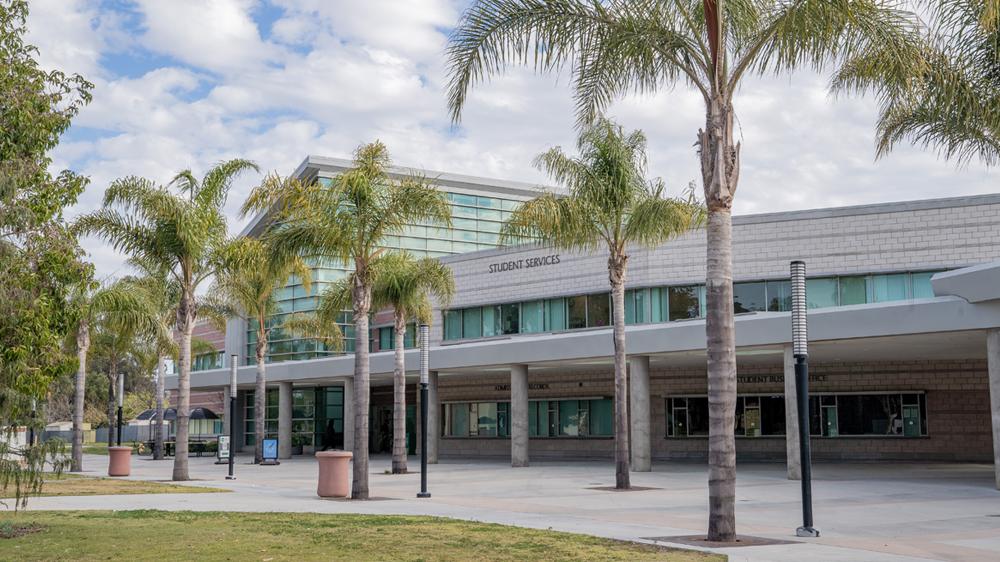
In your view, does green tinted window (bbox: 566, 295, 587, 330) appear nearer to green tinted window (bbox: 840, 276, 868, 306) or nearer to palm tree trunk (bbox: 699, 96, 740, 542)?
green tinted window (bbox: 840, 276, 868, 306)

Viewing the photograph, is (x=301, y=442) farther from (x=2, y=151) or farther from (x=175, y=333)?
(x=2, y=151)

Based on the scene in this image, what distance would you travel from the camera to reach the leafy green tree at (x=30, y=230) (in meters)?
12.1

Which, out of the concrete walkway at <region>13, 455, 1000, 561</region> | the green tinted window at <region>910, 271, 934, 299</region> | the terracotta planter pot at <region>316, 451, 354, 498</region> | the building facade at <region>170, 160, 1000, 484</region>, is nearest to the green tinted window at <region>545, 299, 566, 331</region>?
the building facade at <region>170, 160, 1000, 484</region>

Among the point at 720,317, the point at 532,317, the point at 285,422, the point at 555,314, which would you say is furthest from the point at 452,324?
the point at 720,317

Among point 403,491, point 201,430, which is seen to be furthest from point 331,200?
point 201,430

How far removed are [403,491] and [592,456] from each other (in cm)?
1907

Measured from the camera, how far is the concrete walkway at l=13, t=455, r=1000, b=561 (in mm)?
13016

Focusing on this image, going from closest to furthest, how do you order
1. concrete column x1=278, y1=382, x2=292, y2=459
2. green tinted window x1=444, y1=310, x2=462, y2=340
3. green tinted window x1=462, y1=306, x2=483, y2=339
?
green tinted window x1=462, y1=306, x2=483, y2=339 → green tinted window x1=444, y1=310, x2=462, y2=340 → concrete column x1=278, y1=382, x2=292, y2=459

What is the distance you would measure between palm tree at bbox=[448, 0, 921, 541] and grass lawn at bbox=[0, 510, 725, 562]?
2247 millimetres

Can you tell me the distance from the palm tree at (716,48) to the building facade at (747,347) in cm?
1190

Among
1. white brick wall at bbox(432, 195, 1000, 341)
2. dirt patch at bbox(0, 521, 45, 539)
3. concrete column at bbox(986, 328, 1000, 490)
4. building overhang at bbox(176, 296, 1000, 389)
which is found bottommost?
dirt patch at bbox(0, 521, 45, 539)

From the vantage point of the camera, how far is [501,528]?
14086 mm

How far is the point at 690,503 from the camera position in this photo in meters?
19.4

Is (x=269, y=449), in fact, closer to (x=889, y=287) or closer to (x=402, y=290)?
(x=402, y=290)
